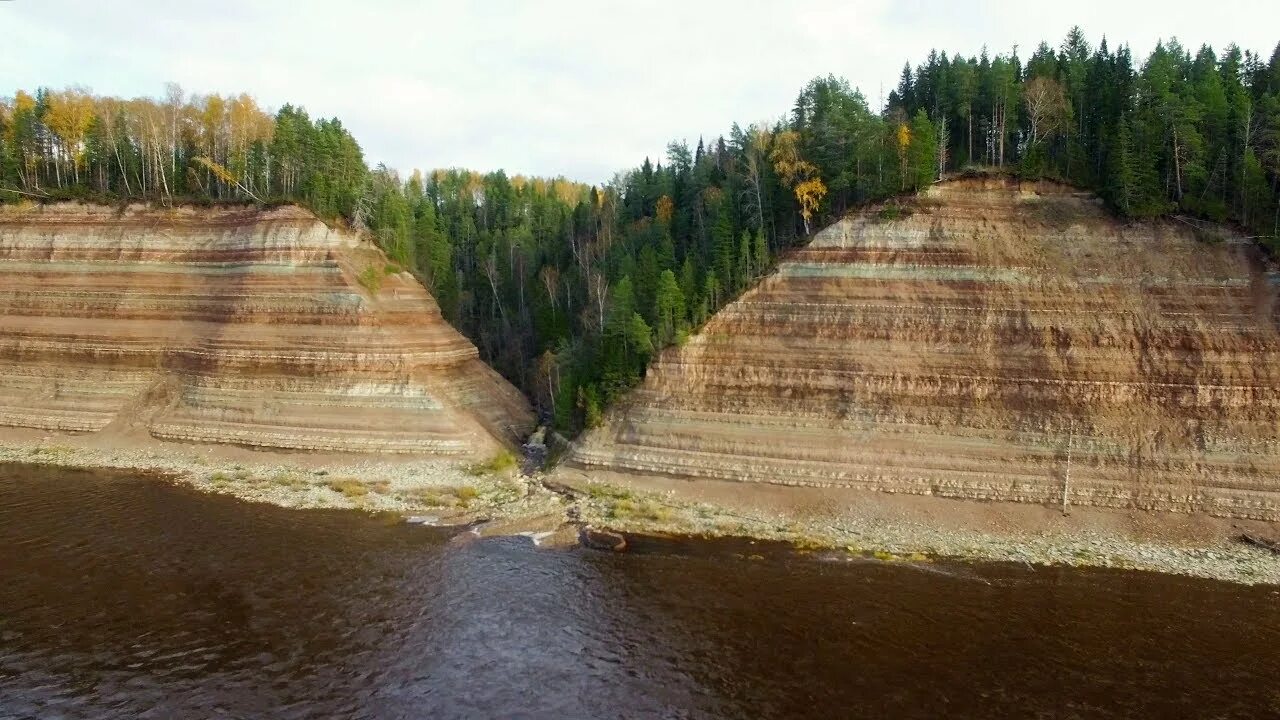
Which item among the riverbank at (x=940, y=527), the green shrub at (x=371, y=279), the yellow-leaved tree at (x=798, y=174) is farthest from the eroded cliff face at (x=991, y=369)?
the green shrub at (x=371, y=279)

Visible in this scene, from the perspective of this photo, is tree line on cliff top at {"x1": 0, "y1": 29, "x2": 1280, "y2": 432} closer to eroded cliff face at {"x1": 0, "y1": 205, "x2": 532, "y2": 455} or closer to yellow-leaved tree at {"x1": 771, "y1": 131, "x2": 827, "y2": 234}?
yellow-leaved tree at {"x1": 771, "y1": 131, "x2": 827, "y2": 234}

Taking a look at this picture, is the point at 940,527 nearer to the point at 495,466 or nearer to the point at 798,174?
the point at 798,174

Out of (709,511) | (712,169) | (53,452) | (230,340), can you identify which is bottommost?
(709,511)

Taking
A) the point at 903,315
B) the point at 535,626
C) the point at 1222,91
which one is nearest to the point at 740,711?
the point at 535,626

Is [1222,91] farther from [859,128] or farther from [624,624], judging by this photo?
[624,624]

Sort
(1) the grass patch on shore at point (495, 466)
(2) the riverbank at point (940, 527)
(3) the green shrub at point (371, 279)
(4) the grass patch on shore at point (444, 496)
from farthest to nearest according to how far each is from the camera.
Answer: (3) the green shrub at point (371, 279), (1) the grass patch on shore at point (495, 466), (4) the grass patch on shore at point (444, 496), (2) the riverbank at point (940, 527)

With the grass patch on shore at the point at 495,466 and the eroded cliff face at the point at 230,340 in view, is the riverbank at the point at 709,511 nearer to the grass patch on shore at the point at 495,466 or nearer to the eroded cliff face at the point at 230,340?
the grass patch on shore at the point at 495,466

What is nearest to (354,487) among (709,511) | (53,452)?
(709,511)
